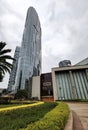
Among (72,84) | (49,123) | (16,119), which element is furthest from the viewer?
(72,84)

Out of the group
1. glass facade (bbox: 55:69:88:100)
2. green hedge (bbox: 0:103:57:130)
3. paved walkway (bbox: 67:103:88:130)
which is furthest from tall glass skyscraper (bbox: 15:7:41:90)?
green hedge (bbox: 0:103:57:130)

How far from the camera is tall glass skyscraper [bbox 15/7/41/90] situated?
132 m

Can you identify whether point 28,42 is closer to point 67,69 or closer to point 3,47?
point 67,69

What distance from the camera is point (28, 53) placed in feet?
467

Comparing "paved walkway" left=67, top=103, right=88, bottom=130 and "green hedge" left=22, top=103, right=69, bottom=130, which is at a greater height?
"green hedge" left=22, top=103, right=69, bottom=130

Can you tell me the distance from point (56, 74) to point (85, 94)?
11.7 m

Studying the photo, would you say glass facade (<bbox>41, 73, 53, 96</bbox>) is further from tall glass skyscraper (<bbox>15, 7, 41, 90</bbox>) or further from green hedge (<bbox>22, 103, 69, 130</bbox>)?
tall glass skyscraper (<bbox>15, 7, 41, 90</bbox>)

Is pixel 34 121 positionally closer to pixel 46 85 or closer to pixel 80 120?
pixel 80 120

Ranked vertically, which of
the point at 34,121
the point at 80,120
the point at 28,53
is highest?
the point at 28,53

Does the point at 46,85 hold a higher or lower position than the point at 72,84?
higher

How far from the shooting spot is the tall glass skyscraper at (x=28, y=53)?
13225cm

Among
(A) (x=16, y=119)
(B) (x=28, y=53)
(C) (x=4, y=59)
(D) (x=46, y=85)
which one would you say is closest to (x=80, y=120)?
(A) (x=16, y=119)

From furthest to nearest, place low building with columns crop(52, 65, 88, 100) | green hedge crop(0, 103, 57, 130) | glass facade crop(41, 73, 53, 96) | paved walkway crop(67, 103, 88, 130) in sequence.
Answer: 1. glass facade crop(41, 73, 53, 96)
2. low building with columns crop(52, 65, 88, 100)
3. paved walkway crop(67, 103, 88, 130)
4. green hedge crop(0, 103, 57, 130)

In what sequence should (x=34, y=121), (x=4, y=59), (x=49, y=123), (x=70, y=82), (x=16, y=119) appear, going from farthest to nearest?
(x=70, y=82), (x=4, y=59), (x=16, y=119), (x=34, y=121), (x=49, y=123)
